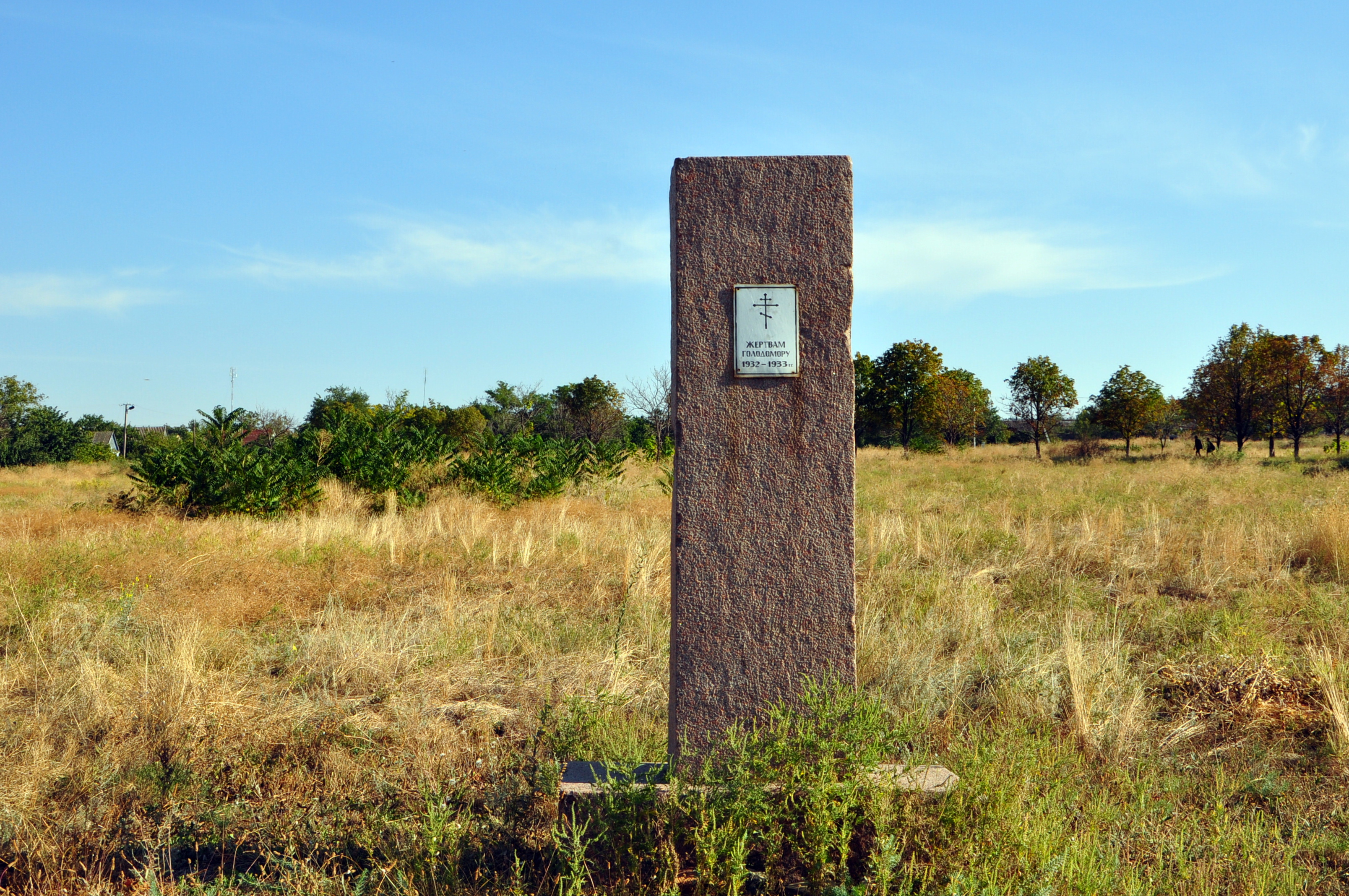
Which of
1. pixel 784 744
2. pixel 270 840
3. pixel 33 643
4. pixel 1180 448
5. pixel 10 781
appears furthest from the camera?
Answer: pixel 1180 448

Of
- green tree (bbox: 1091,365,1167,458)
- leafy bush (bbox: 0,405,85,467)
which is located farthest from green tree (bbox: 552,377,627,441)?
leafy bush (bbox: 0,405,85,467)

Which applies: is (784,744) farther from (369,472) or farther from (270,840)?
(369,472)

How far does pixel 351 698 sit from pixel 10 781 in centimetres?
140

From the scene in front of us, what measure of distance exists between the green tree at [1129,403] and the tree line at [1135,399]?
37 mm

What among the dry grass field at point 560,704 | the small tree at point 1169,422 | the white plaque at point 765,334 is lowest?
the dry grass field at point 560,704

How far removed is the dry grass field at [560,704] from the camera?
2.67 m

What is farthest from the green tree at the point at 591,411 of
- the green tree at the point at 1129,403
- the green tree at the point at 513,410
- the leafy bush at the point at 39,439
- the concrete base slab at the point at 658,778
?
the concrete base slab at the point at 658,778

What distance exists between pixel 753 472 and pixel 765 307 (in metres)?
0.61

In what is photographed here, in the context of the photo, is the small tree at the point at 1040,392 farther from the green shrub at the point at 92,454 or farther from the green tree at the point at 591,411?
the green shrub at the point at 92,454

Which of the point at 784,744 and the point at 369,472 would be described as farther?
the point at 369,472

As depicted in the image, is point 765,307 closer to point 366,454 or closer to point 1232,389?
point 366,454

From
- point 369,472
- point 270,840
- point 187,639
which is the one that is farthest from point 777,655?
point 369,472

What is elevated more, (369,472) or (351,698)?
(369,472)

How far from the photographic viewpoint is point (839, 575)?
305 cm
